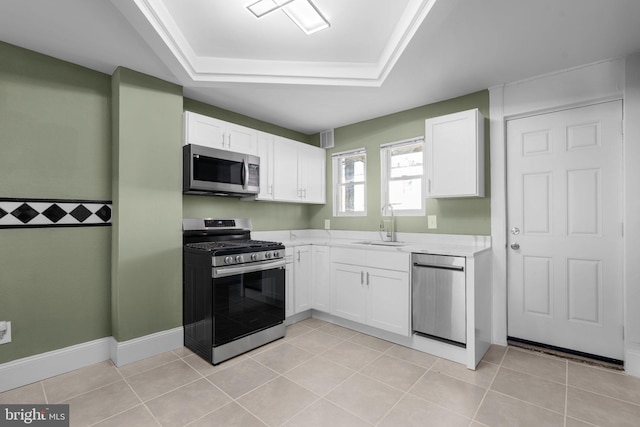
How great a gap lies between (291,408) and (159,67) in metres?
2.78

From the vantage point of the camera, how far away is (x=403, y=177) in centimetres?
365

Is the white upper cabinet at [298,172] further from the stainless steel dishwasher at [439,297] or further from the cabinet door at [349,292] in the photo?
the stainless steel dishwasher at [439,297]

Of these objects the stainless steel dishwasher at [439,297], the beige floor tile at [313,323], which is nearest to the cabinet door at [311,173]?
the beige floor tile at [313,323]

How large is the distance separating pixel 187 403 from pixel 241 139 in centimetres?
245

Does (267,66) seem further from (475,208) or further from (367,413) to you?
(367,413)

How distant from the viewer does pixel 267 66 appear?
273 cm

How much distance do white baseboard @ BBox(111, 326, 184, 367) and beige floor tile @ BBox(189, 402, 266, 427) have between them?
3.67 feet

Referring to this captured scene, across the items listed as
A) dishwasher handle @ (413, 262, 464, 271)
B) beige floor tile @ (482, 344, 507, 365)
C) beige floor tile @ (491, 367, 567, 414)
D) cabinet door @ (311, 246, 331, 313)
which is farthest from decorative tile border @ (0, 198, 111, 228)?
beige floor tile @ (482, 344, 507, 365)

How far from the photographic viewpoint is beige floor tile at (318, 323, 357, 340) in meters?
3.12

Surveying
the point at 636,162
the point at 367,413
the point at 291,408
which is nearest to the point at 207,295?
the point at 291,408

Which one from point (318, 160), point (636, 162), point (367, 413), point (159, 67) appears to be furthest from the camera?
point (318, 160)

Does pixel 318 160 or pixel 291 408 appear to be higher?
pixel 318 160

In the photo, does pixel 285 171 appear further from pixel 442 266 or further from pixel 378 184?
pixel 442 266

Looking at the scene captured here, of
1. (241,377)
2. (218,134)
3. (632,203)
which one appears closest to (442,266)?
(632,203)
